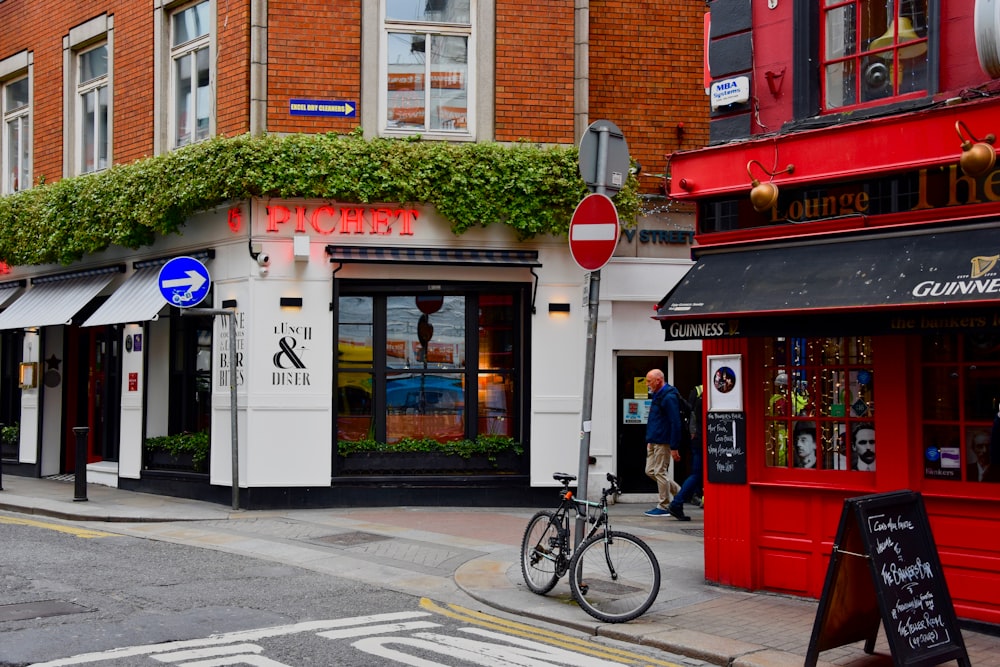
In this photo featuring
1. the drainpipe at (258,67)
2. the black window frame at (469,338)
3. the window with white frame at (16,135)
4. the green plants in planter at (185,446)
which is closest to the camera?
the drainpipe at (258,67)

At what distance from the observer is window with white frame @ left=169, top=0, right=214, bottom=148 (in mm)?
15516

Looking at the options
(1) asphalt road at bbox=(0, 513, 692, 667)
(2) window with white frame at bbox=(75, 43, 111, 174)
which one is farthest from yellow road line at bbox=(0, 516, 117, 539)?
(2) window with white frame at bbox=(75, 43, 111, 174)

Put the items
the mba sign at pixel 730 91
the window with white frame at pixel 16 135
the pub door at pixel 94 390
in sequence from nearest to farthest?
the mba sign at pixel 730 91, the pub door at pixel 94 390, the window with white frame at pixel 16 135

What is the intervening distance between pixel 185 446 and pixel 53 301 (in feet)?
14.1

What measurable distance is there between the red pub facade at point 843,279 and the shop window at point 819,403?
16 millimetres

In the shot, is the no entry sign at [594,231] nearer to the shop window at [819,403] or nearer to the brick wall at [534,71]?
the shop window at [819,403]

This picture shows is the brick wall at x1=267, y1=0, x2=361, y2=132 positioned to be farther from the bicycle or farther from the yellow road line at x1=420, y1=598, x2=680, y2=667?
the yellow road line at x1=420, y1=598, x2=680, y2=667

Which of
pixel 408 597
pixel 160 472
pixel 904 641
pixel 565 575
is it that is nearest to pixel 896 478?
pixel 904 641

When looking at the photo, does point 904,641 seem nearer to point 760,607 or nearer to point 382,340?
point 760,607

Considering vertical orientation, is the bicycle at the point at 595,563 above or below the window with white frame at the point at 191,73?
below

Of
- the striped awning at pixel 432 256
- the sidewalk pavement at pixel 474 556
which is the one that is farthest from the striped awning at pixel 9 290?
the striped awning at pixel 432 256

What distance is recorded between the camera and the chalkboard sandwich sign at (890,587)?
6.40 meters

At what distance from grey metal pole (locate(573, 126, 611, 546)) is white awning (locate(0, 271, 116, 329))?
33.7ft

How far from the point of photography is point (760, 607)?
8.52m
